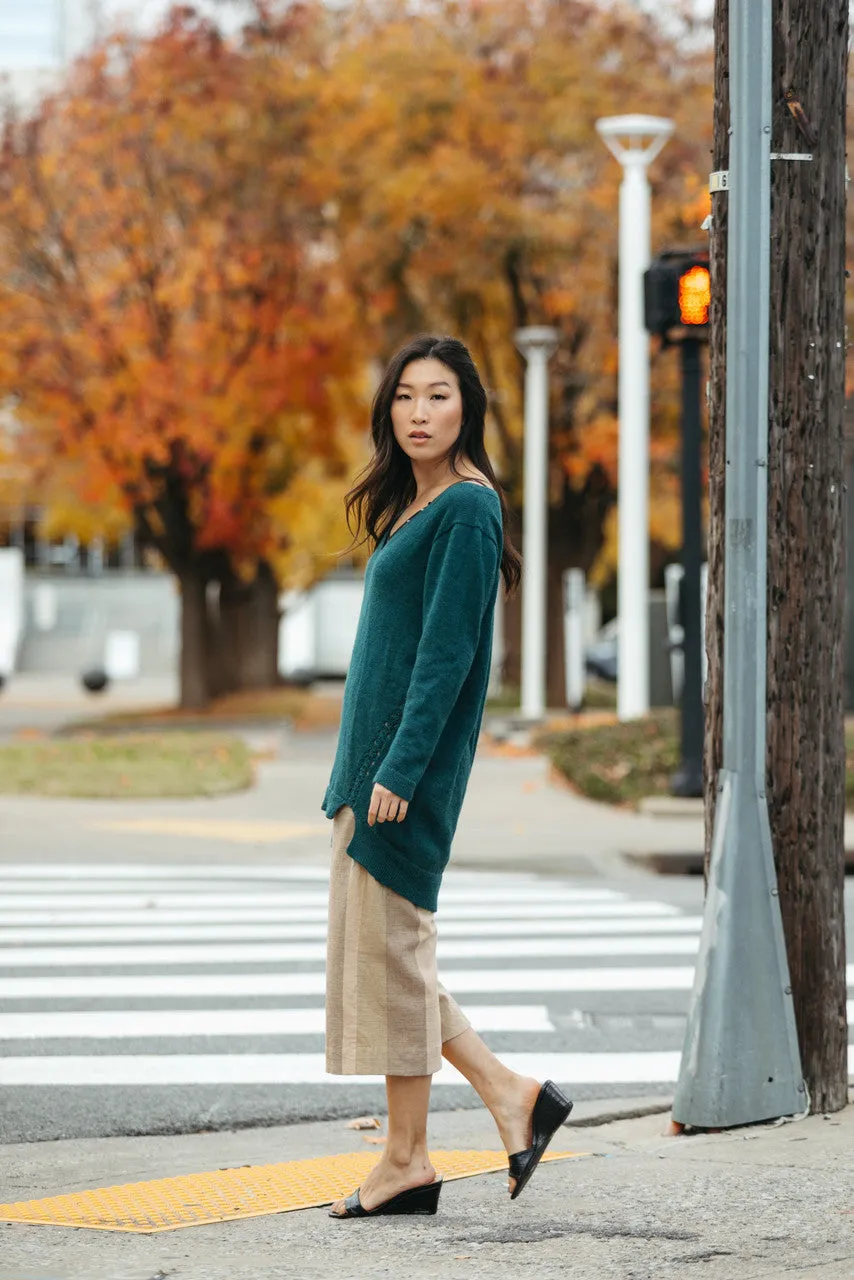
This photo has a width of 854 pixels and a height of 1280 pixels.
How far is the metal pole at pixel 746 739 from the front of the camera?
5508 millimetres

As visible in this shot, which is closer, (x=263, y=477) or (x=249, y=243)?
(x=249, y=243)

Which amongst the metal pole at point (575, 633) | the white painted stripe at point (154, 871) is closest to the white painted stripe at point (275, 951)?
the white painted stripe at point (154, 871)

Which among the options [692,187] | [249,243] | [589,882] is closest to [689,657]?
[589,882]

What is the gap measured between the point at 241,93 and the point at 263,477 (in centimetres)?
608

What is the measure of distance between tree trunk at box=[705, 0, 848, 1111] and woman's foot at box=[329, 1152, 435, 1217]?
1.35 meters

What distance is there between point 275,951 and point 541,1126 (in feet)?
15.2

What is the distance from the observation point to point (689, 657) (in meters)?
15.4

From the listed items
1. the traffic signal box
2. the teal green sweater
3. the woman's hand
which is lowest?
the woman's hand

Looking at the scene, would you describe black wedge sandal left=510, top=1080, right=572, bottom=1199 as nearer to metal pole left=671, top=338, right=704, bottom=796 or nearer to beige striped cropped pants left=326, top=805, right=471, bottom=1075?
beige striped cropped pants left=326, top=805, right=471, bottom=1075

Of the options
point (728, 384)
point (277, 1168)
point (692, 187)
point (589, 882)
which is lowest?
point (589, 882)

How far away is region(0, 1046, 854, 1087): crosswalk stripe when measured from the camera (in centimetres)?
679

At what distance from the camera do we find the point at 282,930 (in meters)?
10.2

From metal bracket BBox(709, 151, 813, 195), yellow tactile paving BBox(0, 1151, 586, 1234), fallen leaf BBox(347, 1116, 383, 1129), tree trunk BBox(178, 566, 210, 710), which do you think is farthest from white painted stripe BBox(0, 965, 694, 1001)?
tree trunk BBox(178, 566, 210, 710)

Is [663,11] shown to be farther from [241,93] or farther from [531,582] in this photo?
[531,582]
